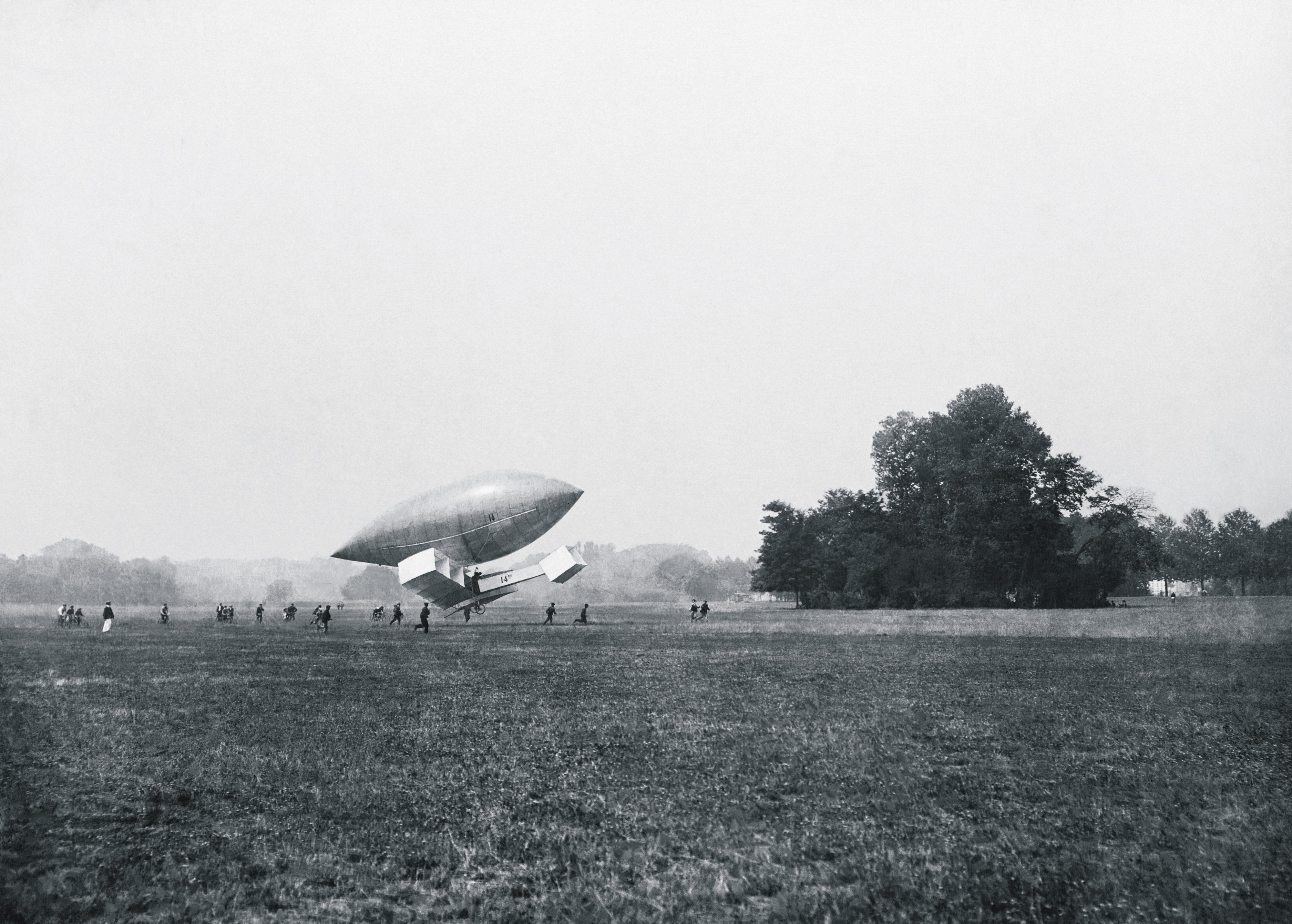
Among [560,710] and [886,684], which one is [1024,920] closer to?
[560,710]

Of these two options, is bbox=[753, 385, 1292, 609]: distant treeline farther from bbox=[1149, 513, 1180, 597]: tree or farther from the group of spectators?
the group of spectators

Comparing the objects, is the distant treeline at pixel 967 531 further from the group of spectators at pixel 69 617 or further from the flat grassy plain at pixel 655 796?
the group of spectators at pixel 69 617

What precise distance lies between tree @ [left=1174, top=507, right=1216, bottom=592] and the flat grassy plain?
117 m

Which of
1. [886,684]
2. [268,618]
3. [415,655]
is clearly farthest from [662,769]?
[268,618]

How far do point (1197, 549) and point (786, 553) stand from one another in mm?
71442

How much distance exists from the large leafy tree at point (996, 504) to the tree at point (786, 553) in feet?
44.2

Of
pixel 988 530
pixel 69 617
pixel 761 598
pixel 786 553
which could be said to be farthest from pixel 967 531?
pixel 761 598

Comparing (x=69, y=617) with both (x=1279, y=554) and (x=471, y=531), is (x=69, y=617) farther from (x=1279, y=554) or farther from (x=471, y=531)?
(x=1279, y=554)

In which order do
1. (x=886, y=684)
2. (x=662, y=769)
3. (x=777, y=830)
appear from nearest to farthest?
(x=777, y=830) < (x=662, y=769) < (x=886, y=684)

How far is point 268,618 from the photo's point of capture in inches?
2638

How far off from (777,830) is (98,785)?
7245mm

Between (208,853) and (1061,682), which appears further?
(1061,682)

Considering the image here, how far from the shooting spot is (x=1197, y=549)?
122125mm

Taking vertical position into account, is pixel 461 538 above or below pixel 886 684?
above
